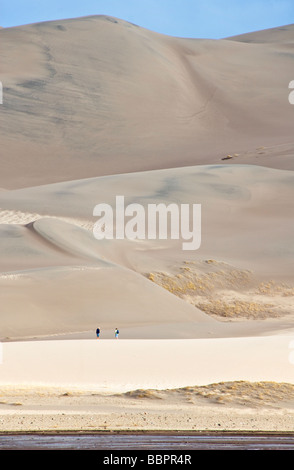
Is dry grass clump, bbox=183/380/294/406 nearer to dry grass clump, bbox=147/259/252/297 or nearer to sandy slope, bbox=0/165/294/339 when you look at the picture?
sandy slope, bbox=0/165/294/339

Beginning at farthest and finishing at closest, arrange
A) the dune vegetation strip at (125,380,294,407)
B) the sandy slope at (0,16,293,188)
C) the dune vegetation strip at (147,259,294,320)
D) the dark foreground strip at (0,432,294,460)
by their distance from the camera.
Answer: the sandy slope at (0,16,293,188) < the dune vegetation strip at (147,259,294,320) < the dune vegetation strip at (125,380,294,407) < the dark foreground strip at (0,432,294,460)

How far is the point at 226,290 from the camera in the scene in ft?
114

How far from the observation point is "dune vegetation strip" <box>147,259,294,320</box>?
109ft

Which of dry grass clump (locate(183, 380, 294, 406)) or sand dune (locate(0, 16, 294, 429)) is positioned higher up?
sand dune (locate(0, 16, 294, 429))

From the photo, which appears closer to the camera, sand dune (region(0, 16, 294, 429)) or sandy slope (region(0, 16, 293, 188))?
sand dune (region(0, 16, 294, 429))

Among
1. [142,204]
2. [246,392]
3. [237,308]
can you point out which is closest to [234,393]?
[246,392]

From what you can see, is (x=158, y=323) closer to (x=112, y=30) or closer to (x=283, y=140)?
(x=283, y=140)

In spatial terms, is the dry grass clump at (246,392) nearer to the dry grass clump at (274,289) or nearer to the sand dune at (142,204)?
the sand dune at (142,204)

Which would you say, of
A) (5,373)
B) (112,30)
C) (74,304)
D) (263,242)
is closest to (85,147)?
(112,30)

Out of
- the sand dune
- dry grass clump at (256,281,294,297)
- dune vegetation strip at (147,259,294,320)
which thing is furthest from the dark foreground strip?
dry grass clump at (256,281,294,297)

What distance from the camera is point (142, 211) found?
43375 mm

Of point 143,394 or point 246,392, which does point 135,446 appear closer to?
point 143,394

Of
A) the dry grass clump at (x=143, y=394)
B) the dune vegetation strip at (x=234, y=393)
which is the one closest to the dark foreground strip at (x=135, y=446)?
the dune vegetation strip at (x=234, y=393)
